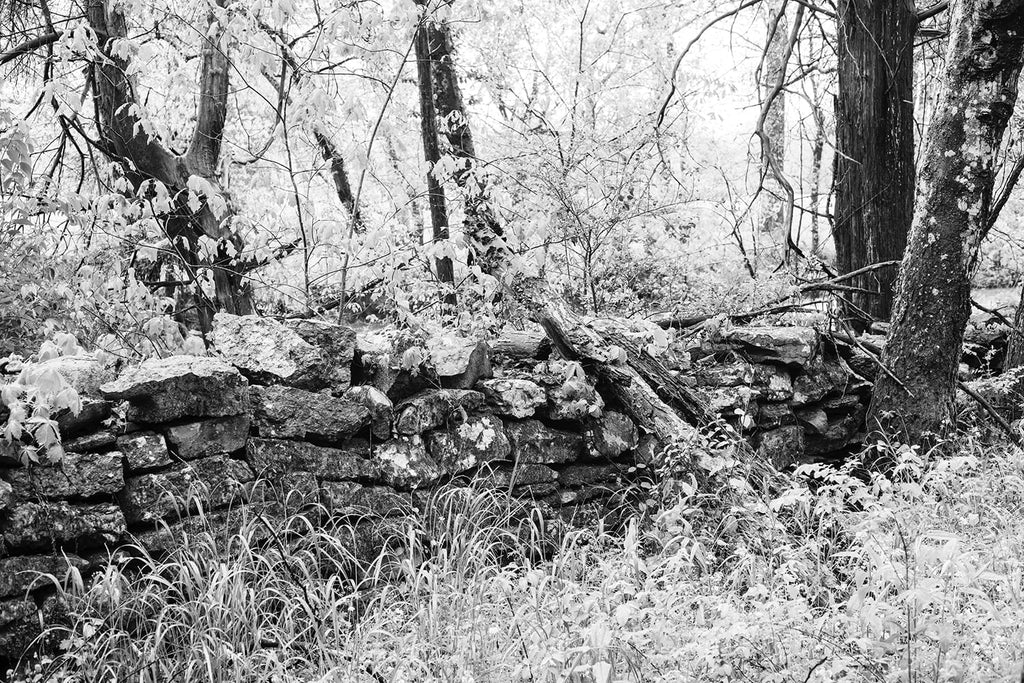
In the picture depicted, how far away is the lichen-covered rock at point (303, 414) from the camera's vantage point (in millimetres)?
3875

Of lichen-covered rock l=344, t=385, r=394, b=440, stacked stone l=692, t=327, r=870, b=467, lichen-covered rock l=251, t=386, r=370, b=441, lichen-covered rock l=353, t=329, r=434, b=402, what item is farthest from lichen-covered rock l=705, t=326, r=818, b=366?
lichen-covered rock l=251, t=386, r=370, b=441

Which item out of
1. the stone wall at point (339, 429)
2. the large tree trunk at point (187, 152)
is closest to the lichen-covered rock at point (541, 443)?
the stone wall at point (339, 429)

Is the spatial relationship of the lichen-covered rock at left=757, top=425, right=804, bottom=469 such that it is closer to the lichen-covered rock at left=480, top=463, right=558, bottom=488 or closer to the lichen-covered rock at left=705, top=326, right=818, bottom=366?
the lichen-covered rock at left=705, top=326, right=818, bottom=366

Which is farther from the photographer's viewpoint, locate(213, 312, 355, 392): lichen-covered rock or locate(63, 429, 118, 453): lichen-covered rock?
locate(213, 312, 355, 392): lichen-covered rock

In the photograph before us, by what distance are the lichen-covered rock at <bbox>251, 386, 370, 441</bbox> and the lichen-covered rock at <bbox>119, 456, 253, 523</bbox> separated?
253 mm

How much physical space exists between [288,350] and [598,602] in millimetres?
2053

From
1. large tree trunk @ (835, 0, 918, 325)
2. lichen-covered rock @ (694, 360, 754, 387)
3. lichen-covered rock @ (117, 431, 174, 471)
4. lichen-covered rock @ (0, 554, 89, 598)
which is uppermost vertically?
large tree trunk @ (835, 0, 918, 325)

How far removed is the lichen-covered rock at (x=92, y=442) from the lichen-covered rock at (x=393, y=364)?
4.31ft

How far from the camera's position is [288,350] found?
13.4 feet

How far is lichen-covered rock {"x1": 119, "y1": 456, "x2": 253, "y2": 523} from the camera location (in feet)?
11.3

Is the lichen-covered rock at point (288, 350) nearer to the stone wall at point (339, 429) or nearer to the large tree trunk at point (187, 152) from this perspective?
the stone wall at point (339, 429)

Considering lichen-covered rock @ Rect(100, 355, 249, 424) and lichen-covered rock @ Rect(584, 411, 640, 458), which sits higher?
lichen-covered rock @ Rect(100, 355, 249, 424)

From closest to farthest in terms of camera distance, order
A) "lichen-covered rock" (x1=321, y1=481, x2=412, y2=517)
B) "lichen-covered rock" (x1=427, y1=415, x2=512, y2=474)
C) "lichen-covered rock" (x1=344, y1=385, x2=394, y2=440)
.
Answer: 1. "lichen-covered rock" (x1=321, y1=481, x2=412, y2=517)
2. "lichen-covered rock" (x1=344, y1=385, x2=394, y2=440)
3. "lichen-covered rock" (x1=427, y1=415, x2=512, y2=474)

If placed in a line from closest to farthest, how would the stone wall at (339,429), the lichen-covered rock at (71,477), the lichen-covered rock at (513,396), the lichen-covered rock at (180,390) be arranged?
the lichen-covered rock at (71,477)
the stone wall at (339,429)
the lichen-covered rock at (180,390)
the lichen-covered rock at (513,396)
